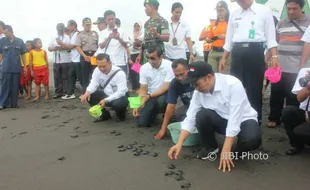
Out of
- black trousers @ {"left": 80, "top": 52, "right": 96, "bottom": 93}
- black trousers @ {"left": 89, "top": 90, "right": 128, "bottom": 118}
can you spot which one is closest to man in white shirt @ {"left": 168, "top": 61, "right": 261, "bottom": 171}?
black trousers @ {"left": 89, "top": 90, "right": 128, "bottom": 118}

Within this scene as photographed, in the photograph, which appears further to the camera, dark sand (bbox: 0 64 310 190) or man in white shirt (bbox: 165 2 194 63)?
man in white shirt (bbox: 165 2 194 63)

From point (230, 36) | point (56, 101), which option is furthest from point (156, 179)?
point (56, 101)

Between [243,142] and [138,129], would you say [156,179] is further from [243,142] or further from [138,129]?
[138,129]

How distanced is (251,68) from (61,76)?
4612mm

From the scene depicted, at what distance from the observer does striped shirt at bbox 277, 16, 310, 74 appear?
3.74 meters

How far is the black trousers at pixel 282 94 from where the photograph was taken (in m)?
3.84

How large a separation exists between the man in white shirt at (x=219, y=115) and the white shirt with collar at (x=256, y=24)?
3.31ft

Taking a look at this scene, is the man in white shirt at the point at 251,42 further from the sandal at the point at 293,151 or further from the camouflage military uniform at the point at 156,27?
the camouflage military uniform at the point at 156,27

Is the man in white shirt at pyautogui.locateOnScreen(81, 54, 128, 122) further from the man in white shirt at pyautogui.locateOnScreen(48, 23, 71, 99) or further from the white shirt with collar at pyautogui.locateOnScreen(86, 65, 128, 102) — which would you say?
the man in white shirt at pyautogui.locateOnScreen(48, 23, 71, 99)

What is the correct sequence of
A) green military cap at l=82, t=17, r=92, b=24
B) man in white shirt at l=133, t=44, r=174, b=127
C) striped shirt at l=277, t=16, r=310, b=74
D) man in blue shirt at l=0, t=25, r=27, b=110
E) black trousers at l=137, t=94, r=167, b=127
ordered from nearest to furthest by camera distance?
1. striped shirt at l=277, t=16, r=310, b=74
2. man in white shirt at l=133, t=44, r=174, b=127
3. black trousers at l=137, t=94, r=167, b=127
4. man in blue shirt at l=0, t=25, r=27, b=110
5. green military cap at l=82, t=17, r=92, b=24

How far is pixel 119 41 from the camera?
5867 millimetres

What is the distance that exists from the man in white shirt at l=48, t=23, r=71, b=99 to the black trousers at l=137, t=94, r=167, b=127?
10.7 feet

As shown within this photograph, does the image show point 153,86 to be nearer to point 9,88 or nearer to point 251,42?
point 251,42

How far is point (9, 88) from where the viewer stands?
626cm
